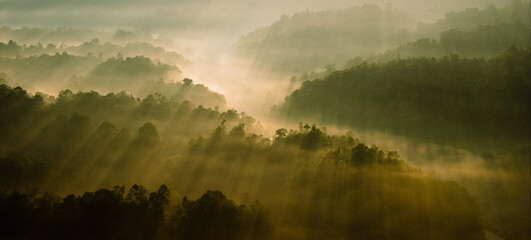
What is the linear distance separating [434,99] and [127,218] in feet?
306

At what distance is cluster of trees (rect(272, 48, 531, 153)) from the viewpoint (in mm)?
99438

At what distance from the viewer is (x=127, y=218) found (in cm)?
4784

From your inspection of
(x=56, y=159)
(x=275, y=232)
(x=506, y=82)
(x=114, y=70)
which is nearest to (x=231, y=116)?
(x=56, y=159)

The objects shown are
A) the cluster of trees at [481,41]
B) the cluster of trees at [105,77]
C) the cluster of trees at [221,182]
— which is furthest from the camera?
the cluster of trees at [105,77]

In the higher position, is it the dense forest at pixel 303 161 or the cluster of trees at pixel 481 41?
the cluster of trees at pixel 481 41

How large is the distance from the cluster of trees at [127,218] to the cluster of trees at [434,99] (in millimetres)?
75390

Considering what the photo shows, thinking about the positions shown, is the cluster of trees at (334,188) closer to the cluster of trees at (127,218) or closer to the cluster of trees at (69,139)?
the cluster of trees at (127,218)

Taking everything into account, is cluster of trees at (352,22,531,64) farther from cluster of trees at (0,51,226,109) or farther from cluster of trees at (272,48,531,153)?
cluster of trees at (0,51,226,109)

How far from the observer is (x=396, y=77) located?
11912cm

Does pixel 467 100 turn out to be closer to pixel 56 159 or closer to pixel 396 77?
pixel 396 77

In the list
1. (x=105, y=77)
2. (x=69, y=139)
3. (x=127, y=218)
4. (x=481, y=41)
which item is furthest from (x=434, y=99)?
(x=105, y=77)

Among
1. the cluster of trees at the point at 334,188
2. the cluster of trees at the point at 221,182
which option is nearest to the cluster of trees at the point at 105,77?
the cluster of trees at the point at 221,182

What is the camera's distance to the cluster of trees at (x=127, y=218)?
46781 mm

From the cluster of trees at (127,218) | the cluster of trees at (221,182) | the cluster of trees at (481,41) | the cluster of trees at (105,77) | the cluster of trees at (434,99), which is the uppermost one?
the cluster of trees at (481,41)
